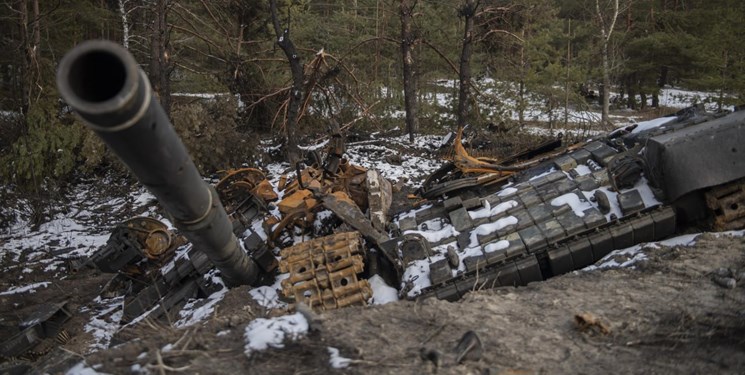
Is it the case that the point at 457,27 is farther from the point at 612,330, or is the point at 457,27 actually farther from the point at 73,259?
the point at 612,330

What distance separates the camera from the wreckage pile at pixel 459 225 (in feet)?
18.3

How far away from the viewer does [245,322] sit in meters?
3.20

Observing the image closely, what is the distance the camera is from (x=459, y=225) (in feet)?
20.9

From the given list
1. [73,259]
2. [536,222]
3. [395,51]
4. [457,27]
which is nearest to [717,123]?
[536,222]

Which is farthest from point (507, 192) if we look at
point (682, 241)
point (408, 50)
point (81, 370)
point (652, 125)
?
point (408, 50)

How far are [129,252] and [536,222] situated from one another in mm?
5737

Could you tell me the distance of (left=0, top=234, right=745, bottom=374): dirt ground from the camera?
2764mm

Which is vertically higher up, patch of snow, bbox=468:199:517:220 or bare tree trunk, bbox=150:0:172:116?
bare tree trunk, bbox=150:0:172:116

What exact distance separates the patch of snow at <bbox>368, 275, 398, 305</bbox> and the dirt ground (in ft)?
5.69

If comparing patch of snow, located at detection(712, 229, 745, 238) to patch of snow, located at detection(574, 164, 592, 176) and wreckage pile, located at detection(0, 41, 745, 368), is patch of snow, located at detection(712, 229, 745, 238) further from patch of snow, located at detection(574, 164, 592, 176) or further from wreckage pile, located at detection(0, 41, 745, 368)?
patch of snow, located at detection(574, 164, 592, 176)

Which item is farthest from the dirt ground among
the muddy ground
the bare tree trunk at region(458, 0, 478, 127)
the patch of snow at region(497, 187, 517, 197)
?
the bare tree trunk at region(458, 0, 478, 127)

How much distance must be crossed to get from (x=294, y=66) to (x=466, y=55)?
4845 mm

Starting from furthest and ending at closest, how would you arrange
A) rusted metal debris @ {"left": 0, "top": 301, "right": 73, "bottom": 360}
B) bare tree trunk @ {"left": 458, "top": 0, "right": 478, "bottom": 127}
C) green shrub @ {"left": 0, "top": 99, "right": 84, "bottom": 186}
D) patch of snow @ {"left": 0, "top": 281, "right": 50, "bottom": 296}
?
bare tree trunk @ {"left": 458, "top": 0, "right": 478, "bottom": 127}
green shrub @ {"left": 0, "top": 99, "right": 84, "bottom": 186}
patch of snow @ {"left": 0, "top": 281, "right": 50, "bottom": 296}
rusted metal debris @ {"left": 0, "top": 301, "right": 73, "bottom": 360}

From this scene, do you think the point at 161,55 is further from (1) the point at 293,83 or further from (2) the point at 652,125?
(2) the point at 652,125
